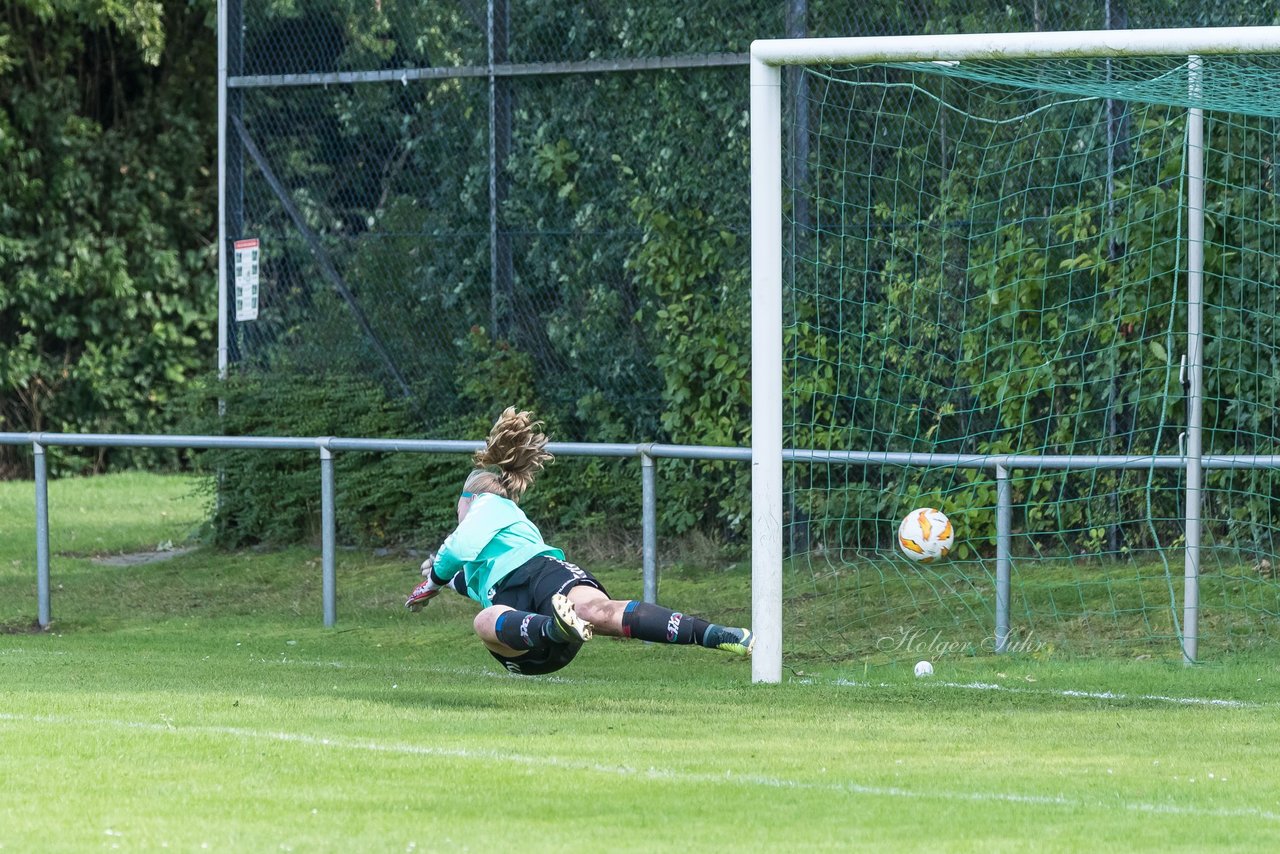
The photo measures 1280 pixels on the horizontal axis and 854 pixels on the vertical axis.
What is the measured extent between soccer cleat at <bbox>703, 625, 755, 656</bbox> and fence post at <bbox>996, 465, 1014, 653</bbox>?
214 centimetres

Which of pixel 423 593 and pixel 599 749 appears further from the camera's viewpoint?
pixel 423 593

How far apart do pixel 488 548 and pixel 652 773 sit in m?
2.17

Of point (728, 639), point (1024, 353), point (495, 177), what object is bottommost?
point (728, 639)

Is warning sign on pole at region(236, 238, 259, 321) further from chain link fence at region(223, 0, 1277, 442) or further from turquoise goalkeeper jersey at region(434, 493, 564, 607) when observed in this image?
turquoise goalkeeper jersey at region(434, 493, 564, 607)

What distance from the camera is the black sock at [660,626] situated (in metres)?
7.86

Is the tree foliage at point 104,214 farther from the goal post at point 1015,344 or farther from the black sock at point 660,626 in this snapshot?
the black sock at point 660,626

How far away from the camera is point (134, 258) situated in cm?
2322

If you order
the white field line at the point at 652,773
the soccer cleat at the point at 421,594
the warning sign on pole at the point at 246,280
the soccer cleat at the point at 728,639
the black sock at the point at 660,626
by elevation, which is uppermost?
the warning sign on pole at the point at 246,280

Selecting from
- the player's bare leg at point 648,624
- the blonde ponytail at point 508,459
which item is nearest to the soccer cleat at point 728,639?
the player's bare leg at point 648,624

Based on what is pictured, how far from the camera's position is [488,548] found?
8.17 meters

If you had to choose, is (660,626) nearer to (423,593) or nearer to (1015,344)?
(423,593)

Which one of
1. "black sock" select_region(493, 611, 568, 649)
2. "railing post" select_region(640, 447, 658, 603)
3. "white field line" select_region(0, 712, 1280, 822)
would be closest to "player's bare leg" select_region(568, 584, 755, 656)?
"black sock" select_region(493, 611, 568, 649)

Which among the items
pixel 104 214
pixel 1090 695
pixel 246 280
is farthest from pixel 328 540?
pixel 104 214

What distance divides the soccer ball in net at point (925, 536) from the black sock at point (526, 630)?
2.63m
